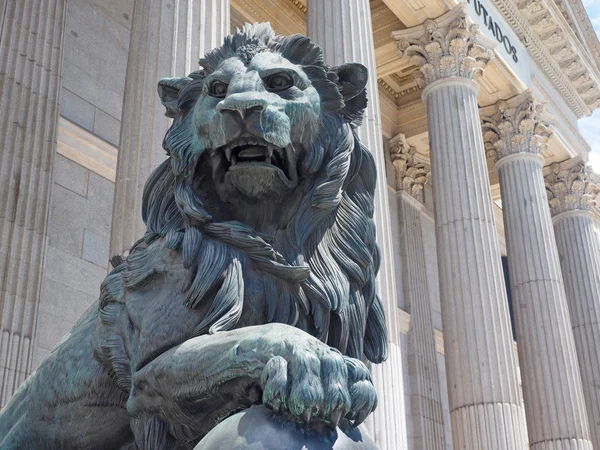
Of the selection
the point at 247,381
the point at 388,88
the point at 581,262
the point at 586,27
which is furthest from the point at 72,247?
the point at 586,27

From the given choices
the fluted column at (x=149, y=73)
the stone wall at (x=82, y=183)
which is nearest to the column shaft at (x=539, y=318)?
the stone wall at (x=82, y=183)

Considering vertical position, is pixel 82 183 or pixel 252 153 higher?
pixel 82 183

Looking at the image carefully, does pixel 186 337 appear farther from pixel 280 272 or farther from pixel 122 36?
pixel 122 36

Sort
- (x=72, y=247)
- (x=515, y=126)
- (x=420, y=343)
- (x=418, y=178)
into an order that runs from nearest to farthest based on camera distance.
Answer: (x=72, y=247)
(x=515, y=126)
(x=420, y=343)
(x=418, y=178)

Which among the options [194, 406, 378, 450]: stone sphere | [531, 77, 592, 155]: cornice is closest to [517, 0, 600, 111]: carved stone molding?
[531, 77, 592, 155]: cornice

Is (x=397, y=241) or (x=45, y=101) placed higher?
(x=397, y=241)

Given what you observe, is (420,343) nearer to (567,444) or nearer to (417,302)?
(417,302)

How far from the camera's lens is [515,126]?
56.7 feet

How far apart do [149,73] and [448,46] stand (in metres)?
9.21

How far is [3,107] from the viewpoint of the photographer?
874 cm

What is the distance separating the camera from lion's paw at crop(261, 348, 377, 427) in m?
1.80

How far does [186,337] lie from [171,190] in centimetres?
54

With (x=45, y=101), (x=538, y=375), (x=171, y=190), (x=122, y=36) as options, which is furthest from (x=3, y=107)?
(x=538, y=375)

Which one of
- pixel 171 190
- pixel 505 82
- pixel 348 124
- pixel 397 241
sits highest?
pixel 505 82
